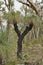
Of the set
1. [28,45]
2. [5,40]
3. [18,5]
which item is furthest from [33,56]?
[18,5]

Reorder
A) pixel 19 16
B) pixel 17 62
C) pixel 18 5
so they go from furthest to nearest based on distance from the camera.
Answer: pixel 18 5, pixel 19 16, pixel 17 62

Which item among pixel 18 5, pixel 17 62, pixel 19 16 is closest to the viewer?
pixel 17 62

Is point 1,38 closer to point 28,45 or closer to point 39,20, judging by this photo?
point 39,20

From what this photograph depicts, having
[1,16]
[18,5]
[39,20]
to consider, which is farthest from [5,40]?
[18,5]

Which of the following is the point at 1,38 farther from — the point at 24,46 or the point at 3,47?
the point at 24,46

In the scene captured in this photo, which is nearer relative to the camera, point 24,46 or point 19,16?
point 19,16

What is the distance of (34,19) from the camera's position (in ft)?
12.0

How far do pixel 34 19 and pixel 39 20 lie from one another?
0.60 feet

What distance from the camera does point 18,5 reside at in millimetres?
6500

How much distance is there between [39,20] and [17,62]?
34.8 inches

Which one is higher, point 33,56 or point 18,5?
point 18,5

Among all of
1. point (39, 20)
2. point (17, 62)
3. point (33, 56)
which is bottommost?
point (33, 56)

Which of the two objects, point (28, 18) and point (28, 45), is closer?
point (28, 18)

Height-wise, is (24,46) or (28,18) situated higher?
(28,18)
